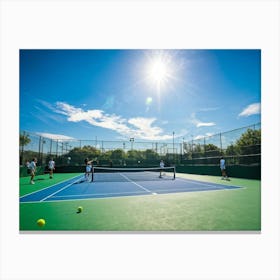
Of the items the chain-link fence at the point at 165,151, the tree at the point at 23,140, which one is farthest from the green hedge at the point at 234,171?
the tree at the point at 23,140

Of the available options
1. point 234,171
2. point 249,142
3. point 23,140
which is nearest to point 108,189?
point 234,171

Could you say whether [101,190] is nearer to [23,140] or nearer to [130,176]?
[130,176]

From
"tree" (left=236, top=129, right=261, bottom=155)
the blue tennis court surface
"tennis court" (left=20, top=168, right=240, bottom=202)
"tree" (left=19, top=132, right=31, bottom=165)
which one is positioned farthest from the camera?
"tree" (left=19, top=132, right=31, bottom=165)

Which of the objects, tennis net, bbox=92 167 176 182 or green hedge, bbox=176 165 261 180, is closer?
green hedge, bbox=176 165 261 180

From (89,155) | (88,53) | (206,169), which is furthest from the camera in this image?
(89,155)

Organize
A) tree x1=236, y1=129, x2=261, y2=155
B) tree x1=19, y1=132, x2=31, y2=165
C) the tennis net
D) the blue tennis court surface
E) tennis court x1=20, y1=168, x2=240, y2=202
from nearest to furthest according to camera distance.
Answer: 1. the blue tennis court surface
2. tennis court x1=20, y1=168, x2=240, y2=202
3. the tennis net
4. tree x1=236, y1=129, x2=261, y2=155
5. tree x1=19, y1=132, x2=31, y2=165

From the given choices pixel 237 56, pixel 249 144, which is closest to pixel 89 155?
pixel 249 144

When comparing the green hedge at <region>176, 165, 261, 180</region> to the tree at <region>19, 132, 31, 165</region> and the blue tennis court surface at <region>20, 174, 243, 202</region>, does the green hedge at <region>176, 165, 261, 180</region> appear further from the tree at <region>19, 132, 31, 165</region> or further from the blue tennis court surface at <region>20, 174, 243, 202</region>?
the tree at <region>19, 132, 31, 165</region>

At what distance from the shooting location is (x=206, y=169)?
16.4 m

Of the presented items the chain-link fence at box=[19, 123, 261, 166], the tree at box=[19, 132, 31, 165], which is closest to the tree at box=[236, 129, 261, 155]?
the chain-link fence at box=[19, 123, 261, 166]
